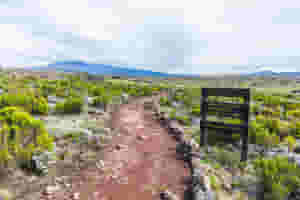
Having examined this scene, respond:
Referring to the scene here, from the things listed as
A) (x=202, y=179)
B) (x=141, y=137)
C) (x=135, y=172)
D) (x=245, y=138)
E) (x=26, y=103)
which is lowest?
(x=135, y=172)

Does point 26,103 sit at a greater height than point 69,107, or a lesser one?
greater

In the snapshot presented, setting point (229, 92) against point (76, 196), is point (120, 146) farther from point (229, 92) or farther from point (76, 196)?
point (229, 92)

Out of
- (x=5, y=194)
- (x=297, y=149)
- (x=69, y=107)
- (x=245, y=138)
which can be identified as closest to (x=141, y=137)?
(x=245, y=138)

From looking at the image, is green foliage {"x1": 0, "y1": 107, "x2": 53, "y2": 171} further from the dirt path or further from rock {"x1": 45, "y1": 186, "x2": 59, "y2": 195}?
the dirt path

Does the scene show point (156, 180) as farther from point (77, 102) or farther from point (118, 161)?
point (77, 102)

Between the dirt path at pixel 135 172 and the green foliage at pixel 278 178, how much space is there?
1720mm

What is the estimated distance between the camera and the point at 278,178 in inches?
140

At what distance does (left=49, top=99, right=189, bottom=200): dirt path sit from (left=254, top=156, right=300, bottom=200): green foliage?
67.7 inches

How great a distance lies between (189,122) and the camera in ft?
30.1

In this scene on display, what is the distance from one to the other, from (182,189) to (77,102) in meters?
7.60

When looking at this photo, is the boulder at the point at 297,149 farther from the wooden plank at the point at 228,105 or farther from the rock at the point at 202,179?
the rock at the point at 202,179

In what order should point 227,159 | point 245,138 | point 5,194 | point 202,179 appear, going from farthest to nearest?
point 245,138, point 227,159, point 202,179, point 5,194

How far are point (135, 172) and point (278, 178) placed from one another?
3222mm

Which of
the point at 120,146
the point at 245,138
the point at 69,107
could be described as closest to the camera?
the point at 245,138
